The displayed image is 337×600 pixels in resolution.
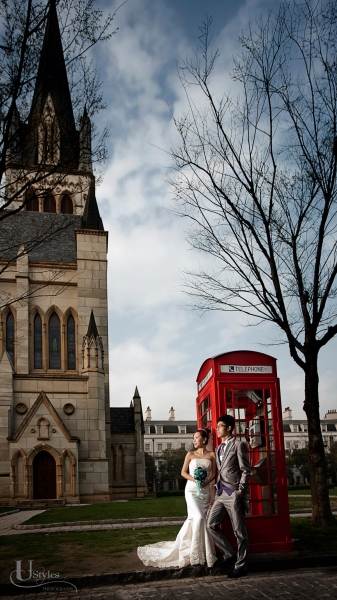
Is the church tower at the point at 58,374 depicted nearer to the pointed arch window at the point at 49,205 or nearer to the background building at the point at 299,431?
the pointed arch window at the point at 49,205

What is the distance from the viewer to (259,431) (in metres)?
8.92

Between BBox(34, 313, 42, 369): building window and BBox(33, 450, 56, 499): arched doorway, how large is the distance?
6.46m

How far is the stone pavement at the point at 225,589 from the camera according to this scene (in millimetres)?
6605

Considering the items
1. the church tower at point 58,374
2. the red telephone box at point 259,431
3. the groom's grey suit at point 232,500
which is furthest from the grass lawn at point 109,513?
the groom's grey suit at point 232,500

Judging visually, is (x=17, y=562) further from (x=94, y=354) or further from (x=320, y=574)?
(x=94, y=354)

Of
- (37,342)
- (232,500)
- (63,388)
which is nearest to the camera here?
(232,500)

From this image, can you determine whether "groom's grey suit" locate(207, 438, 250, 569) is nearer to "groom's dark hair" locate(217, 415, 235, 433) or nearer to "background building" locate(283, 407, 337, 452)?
"groom's dark hair" locate(217, 415, 235, 433)

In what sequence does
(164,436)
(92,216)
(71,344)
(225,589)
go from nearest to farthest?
(225,589) → (71,344) → (92,216) → (164,436)

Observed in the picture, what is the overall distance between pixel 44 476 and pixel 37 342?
865 cm

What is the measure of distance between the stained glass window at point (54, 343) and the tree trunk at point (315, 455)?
2468cm

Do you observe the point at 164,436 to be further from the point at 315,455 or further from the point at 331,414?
the point at 315,455

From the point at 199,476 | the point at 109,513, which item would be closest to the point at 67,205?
the point at 109,513

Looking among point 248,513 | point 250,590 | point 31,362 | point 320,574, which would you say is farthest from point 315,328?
point 31,362

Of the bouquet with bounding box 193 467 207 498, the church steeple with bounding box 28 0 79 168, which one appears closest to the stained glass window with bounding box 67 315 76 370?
the church steeple with bounding box 28 0 79 168
